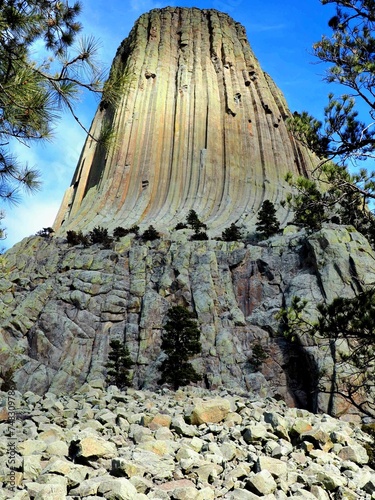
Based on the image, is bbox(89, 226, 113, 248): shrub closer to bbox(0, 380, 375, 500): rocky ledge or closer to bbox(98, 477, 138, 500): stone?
bbox(0, 380, 375, 500): rocky ledge

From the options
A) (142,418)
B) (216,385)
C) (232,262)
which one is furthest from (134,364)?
(142,418)

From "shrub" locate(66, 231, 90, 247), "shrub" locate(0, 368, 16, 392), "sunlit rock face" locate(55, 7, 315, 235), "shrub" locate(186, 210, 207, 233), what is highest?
"sunlit rock face" locate(55, 7, 315, 235)

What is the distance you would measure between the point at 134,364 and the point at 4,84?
20311 mm

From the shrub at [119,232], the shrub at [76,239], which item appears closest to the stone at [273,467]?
the shrub at [76,239]

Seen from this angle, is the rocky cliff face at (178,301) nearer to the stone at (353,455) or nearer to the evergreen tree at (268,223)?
the evergreen tree at (268,223)

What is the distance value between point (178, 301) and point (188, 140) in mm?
27002

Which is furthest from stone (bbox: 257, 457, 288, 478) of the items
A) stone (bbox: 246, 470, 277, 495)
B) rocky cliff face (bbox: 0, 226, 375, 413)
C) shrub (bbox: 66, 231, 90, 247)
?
shrub (bbox: 66, 231, 90, 247)

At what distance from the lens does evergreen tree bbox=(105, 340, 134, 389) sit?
2197 cm

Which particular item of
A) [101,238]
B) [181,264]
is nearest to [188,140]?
[101,238]

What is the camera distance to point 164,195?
149 ft

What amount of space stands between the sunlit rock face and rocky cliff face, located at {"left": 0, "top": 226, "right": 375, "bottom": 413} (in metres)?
8.18

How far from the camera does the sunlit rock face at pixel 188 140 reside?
4394cm

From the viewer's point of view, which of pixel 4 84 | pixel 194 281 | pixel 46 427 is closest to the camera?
pixel 4 84

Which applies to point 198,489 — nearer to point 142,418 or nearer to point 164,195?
point 142,418
